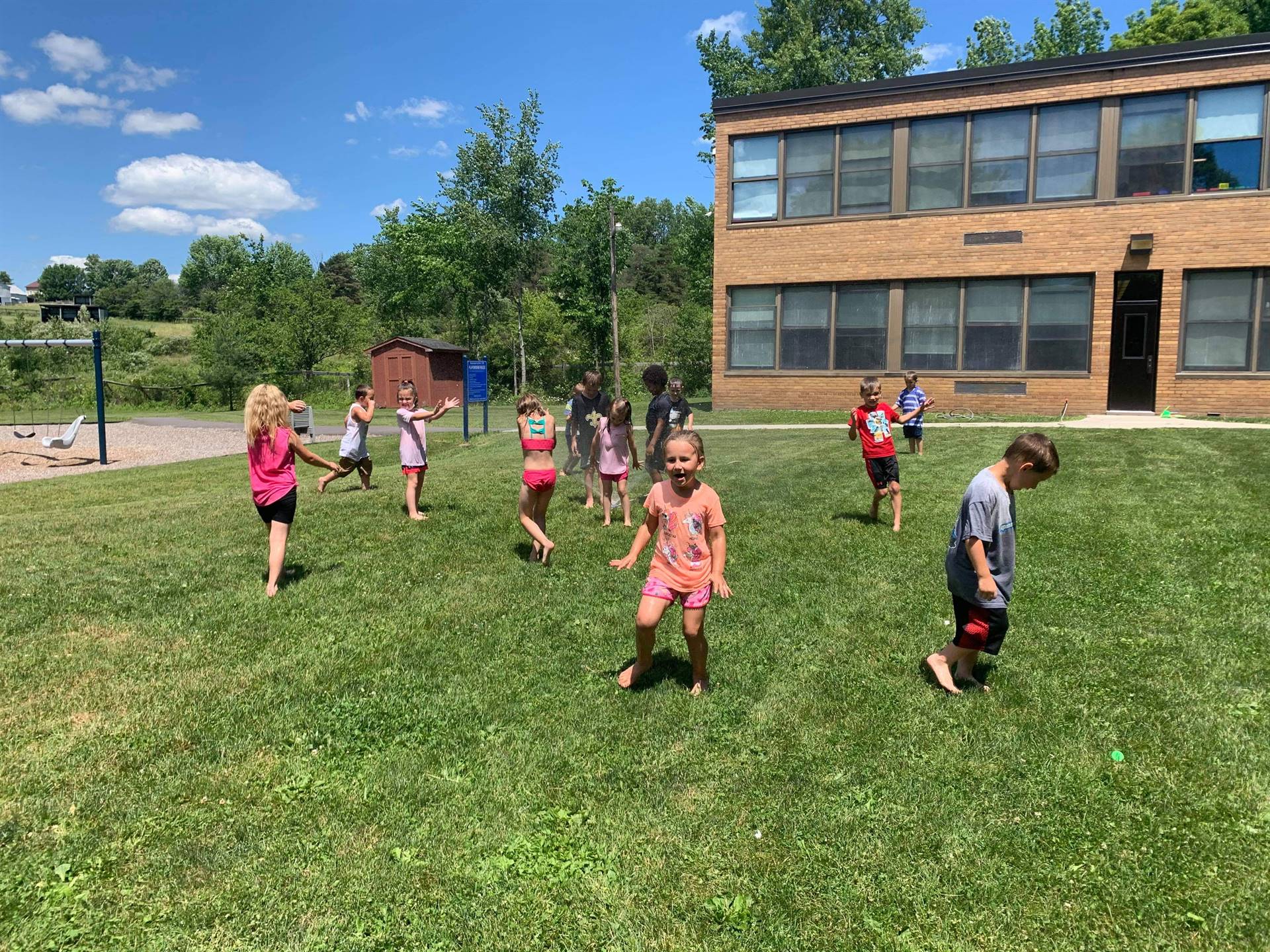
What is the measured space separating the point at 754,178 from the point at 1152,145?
9.87m

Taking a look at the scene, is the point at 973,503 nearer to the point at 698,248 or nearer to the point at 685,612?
the point at 685,612

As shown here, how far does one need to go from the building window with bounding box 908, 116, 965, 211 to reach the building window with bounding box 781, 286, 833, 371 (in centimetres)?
347

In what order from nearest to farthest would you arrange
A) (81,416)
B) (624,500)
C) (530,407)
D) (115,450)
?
(530,407) < (624,500) < (81,416) < (115,450)

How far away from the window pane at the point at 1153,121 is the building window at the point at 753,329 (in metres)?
9.34

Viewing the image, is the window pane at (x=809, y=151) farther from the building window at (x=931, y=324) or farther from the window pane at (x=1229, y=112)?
the window pane at (x=1229, y=112)

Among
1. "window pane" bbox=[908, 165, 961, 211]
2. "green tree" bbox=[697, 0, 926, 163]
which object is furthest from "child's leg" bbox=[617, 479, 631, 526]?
"green tree" bbox=[697, 0, 926, 163]

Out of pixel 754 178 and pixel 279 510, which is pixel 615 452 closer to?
pixel 279 510

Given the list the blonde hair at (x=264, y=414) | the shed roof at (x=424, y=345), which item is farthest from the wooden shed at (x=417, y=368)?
the blonde hair at (x=264, y=414)

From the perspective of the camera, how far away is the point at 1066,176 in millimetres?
20094

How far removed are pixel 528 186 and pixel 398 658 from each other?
3771 centimetres

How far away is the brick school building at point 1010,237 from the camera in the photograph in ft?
62.0

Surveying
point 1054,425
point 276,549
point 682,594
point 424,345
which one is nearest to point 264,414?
point 276,549

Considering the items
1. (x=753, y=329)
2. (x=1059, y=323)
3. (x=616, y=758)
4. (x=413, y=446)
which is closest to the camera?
(x=616, y=758)

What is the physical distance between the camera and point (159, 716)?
4363 millimetres
